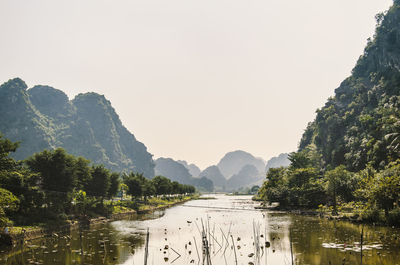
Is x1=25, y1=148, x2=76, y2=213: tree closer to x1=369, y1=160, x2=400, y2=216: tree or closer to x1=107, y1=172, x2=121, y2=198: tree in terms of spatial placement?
x1=107, y1=172, x2=121, y2=198: tree

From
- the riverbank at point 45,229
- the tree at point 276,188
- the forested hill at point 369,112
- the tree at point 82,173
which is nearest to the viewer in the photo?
the riverbank at point 45,229

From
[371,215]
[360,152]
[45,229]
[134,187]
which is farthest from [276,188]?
[45,229]

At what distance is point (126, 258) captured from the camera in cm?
2694

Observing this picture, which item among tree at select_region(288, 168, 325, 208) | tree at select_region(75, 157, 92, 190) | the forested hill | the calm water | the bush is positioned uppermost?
the forested hill

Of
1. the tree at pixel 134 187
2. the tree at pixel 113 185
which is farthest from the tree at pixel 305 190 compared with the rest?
the tree at pixel 113 185

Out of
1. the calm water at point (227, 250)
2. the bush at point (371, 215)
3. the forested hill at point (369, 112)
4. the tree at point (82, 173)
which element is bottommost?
the calm water at point (227, 250)

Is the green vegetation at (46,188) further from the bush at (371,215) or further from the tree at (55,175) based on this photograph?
the bush at (371,215)

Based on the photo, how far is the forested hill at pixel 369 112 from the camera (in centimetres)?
8968

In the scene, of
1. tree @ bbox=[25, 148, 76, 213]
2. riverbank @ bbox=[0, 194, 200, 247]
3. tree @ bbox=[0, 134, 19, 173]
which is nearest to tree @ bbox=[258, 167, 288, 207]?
riverbank @ bbox=[0, 194, 200, 247]

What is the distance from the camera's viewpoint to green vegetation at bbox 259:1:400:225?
148 ft

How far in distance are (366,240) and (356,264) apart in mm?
11073

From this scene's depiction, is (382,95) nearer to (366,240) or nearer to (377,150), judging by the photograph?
(377,150)

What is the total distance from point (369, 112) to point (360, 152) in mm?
24186

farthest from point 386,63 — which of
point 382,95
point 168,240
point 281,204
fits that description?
point 168,240
